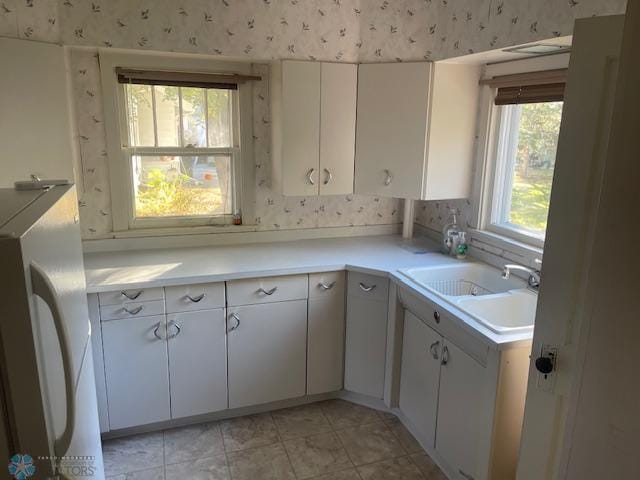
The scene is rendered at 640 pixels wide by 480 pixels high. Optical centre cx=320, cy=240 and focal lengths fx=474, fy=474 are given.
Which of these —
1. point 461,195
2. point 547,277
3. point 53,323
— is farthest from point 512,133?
point 53,323

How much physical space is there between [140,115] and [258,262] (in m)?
1.09

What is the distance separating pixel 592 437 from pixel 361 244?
234 cm

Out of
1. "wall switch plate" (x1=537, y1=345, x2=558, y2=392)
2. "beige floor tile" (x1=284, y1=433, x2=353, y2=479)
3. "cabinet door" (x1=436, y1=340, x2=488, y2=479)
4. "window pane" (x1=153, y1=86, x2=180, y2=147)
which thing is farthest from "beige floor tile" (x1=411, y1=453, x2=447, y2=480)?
"window pane" (x1=153, y1=86, x2=180, y2=147)

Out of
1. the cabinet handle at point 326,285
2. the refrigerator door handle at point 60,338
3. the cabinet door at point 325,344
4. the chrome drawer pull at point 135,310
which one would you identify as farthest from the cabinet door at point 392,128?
the refrigerator door handle at point 60,338

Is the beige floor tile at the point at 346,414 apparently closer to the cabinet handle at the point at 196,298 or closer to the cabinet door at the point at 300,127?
the cabinet handle at the point at 196,298

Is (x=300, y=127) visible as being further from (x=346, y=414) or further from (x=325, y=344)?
(x=346, y=414)

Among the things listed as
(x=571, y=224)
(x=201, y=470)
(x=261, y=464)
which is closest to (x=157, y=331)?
(x=201, y=470)

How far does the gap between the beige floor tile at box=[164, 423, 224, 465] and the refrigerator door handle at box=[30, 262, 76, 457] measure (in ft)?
5.00

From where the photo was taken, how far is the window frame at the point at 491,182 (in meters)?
2.51

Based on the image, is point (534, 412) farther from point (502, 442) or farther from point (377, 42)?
point (377, 42)

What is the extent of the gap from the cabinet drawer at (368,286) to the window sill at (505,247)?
62 centimetres

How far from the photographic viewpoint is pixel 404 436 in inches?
102

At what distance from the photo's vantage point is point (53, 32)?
2.29 m

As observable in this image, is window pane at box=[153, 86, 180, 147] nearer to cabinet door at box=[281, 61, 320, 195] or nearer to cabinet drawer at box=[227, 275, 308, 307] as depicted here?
cabinet door at box=[281, 61, 320, 195]
